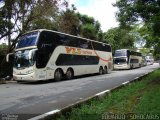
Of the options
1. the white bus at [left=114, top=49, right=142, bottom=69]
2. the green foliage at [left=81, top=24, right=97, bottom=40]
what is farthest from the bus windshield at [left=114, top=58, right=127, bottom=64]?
the green foliage at [left=81, top=24, right=97, bottom=40]

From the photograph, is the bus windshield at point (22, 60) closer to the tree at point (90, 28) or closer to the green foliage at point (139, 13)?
the green foliage at point (139, 13)

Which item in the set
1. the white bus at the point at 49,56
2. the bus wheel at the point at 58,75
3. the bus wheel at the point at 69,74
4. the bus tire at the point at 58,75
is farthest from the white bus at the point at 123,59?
the bus wheel at the point at 58,75

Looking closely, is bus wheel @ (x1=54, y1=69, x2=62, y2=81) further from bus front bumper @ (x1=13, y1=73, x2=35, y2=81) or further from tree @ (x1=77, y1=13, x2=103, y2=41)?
tree @ (x1=77, y1=13, x2=103, y2=41)

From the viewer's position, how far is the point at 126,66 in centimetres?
4122

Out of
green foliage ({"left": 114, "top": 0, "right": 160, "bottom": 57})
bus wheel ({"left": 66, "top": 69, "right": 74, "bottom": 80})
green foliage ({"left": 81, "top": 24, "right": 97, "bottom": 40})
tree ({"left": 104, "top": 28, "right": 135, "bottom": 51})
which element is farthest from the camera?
tree ({"left": 104, "top": 28, "right": 135, "bottom": 51})

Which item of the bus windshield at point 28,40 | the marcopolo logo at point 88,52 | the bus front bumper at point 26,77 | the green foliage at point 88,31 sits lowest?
the bus front bumper at point 26,77

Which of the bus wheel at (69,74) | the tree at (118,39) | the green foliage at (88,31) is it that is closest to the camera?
the bus wheel at (69,74)

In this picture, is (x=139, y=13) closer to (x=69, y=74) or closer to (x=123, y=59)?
(x=69, y=74)

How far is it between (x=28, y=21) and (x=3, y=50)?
13.6 ft

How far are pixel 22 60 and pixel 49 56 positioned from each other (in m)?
1.88

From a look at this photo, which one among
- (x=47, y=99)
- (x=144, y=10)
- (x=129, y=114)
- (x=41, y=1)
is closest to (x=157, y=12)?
(x=144, y=10)

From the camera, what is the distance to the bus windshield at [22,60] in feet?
64.5

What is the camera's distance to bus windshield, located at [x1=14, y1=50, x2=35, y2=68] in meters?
19.7

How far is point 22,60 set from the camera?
794 inches
